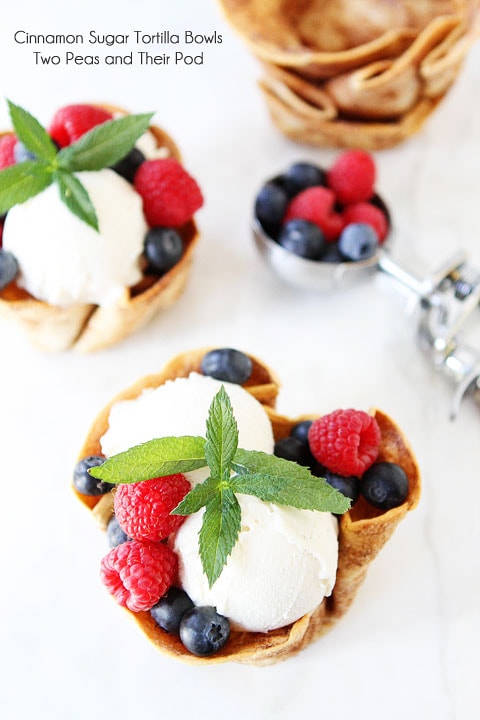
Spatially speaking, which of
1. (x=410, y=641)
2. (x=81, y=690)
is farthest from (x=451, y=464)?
(x=81, y=690)

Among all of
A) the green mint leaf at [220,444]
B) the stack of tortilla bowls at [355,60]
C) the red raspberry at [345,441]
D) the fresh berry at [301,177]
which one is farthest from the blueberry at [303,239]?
the green mint leaf at [220,444]

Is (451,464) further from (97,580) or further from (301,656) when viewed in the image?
(97,580)

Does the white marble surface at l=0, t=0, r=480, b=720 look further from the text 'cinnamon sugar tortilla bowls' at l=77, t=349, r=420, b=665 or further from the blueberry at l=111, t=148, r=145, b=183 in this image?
the blueberry at l=111, t=148, r=145, b=183

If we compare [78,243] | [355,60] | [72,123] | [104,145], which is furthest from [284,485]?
[355,60]

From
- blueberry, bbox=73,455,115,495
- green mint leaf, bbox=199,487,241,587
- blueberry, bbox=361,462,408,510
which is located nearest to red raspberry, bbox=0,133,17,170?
blueberry, bbox=73,455,115,495

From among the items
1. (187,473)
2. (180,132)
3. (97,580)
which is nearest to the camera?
(187,473)

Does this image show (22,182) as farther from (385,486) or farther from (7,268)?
(385,486)
